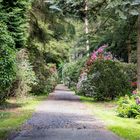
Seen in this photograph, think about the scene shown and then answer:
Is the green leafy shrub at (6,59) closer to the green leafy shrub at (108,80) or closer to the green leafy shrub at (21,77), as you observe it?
the green leafy shrub at (21,77)

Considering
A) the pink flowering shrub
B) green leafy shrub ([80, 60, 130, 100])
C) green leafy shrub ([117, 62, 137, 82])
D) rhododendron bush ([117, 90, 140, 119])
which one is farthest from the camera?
green leafy shrub ([117, 62, 137, 82])

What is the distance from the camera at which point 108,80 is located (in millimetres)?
29562

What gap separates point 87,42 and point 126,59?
7382 millimetres

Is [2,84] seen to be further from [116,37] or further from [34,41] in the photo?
[34,41]

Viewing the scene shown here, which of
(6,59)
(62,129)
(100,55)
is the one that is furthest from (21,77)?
(62,129)

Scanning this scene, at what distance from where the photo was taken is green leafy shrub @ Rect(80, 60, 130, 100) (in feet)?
96.9

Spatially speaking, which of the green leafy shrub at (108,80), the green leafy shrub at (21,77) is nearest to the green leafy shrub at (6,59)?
the green leafy shrub at (21,77)

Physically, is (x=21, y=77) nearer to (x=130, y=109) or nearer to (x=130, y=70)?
(x=130, y=109)

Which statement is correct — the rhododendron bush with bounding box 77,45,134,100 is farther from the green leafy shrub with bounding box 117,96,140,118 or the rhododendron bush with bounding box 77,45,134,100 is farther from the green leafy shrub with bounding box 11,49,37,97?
the green leafy shrub with bounding box 117,96,140,118

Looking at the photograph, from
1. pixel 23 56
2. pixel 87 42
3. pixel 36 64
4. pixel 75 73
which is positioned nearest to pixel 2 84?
pixel 23 56

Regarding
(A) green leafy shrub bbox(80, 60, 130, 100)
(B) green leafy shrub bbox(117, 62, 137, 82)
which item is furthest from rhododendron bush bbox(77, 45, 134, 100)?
(B) green leafy shrub bbox(117, 62, 137, 82)

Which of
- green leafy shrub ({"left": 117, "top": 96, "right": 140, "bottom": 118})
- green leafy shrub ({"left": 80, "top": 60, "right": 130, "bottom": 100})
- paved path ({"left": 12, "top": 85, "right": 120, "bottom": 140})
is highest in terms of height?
green leafy shrub ({"left": 80, "top": 60, "right": 130, "bottom": 100})

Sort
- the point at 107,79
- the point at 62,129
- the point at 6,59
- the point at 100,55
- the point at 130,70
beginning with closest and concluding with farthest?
the point at 62,129, the point at 6,59, the point at 107,79, the point at 100,55, the point at 130,70

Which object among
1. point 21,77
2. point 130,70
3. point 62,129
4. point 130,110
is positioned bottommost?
point 62,129
